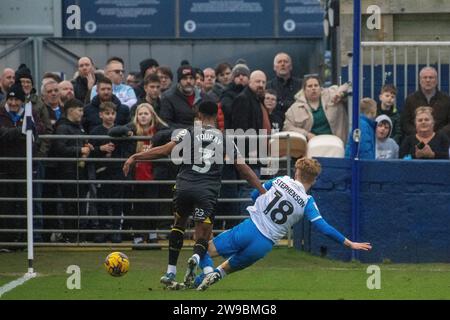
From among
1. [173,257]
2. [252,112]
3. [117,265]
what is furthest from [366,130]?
[117,265]

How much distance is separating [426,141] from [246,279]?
3556mm

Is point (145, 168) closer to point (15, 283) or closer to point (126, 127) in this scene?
point (126, 127)

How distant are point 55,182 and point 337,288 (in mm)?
Result: 5665

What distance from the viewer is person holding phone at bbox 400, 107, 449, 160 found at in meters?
17.3

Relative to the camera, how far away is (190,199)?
570 inches

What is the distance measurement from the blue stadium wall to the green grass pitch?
0.23m

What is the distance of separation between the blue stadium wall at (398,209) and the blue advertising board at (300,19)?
857cm

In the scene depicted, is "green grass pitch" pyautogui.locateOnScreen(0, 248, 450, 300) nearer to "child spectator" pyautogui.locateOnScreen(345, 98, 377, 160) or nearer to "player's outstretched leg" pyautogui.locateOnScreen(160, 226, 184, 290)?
"player's outstretched leg" pyautogui.locateOnScreen(160, 226, 184, 290)

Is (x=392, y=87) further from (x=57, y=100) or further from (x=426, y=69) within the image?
(x=57, y=100)

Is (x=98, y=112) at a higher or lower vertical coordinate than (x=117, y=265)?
higher

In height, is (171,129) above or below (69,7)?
below

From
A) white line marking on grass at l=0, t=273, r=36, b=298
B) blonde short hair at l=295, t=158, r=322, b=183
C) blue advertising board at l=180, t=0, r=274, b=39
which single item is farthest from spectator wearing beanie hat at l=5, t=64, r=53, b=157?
blue advertising board at l=180, t=0, r=274, b=39

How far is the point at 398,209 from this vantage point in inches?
673
